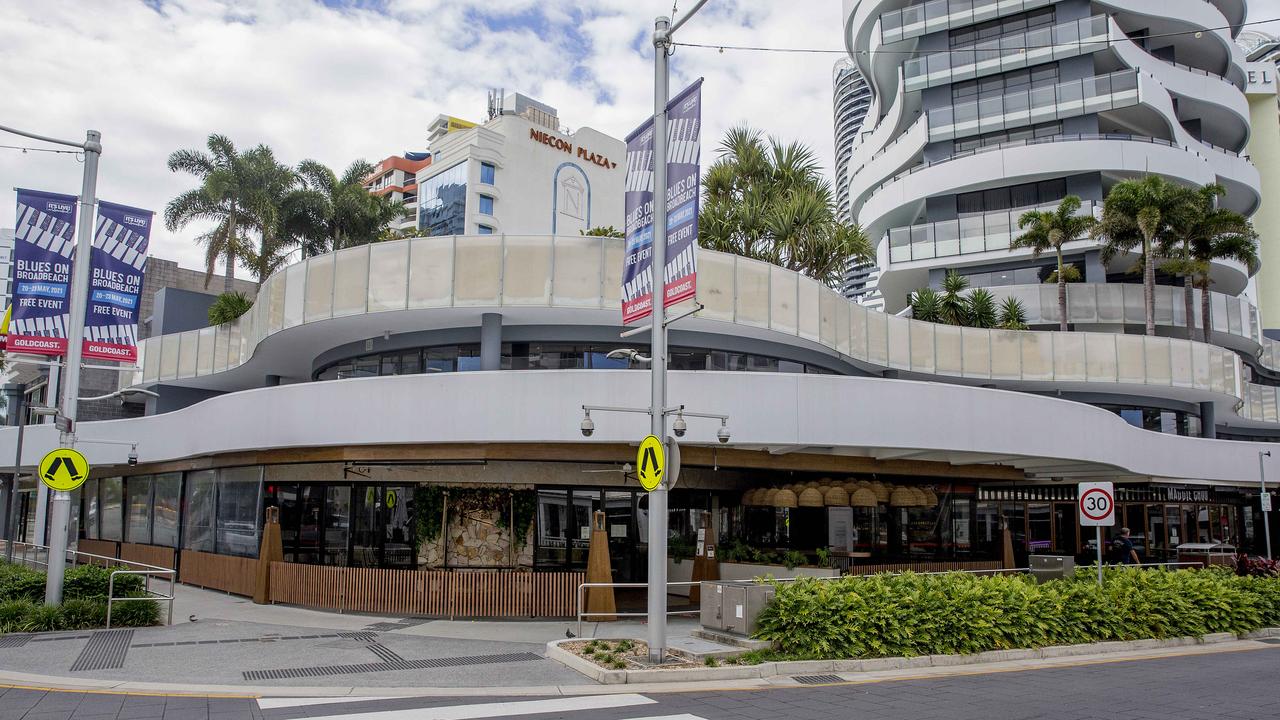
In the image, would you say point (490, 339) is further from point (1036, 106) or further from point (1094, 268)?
point (1036, 106)

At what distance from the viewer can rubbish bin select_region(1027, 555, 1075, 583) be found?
1930 centimetres

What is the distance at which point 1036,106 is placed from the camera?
1754 inches

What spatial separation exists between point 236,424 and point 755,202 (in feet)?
69.8

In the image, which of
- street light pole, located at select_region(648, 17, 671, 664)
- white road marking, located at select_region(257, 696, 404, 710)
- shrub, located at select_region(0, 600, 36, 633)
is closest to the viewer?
white road marking, located at select_region(257, 696, 404, 710)

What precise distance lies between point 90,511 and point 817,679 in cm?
3386

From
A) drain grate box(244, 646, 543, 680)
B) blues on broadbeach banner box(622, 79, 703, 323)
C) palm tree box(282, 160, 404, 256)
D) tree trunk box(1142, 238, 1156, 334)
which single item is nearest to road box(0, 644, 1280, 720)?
drain grate box(244, 646, 543, 680)

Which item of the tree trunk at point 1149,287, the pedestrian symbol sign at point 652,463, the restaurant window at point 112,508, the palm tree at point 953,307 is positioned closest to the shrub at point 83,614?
the pedestrian symbol sign at point 652,463

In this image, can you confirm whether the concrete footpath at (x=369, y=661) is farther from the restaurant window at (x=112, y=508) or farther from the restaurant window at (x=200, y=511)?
the restaurant window at (x=112, y=508)

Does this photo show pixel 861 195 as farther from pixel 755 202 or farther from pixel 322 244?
pixel 322 244

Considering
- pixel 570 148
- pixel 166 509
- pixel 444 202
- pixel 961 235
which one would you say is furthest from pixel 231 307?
pixel 570 148

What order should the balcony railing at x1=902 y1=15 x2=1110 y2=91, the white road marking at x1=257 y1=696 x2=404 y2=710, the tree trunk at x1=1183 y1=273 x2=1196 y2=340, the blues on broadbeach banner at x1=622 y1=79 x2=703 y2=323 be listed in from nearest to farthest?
the white road marking at x1=257 y1=696 x2=404 y2=710
the blues on broadbeach banner at x1=622 y1=79 x2=703 y2=323
the tree trunk at x1=1183 y1=273 x2=1196 y2=340
the balcony railing at x1=902 y1=15 x2=1110 y2=91

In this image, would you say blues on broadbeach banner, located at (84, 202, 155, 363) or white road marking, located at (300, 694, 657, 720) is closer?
white road marking, located at (300, 694, 657, 720)

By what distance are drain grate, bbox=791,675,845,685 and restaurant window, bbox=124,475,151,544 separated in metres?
26.0

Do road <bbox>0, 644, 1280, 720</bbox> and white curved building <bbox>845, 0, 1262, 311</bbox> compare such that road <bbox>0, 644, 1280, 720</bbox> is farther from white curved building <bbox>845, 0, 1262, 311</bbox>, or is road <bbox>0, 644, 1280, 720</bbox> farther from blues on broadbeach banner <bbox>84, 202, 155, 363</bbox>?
white curved building <bbox>845, 0, 1262, 311</bbox>
